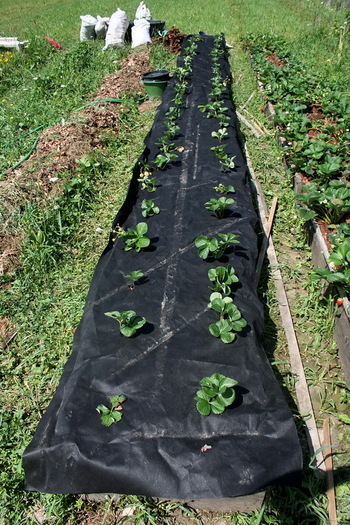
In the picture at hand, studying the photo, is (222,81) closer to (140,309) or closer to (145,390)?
(140,309)

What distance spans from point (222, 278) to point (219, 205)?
2.87 ft

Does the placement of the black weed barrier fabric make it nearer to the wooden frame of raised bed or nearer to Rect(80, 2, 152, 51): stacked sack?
the wooden frame of raised bed

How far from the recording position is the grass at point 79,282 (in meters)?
2.05

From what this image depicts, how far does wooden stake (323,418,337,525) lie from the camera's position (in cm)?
196

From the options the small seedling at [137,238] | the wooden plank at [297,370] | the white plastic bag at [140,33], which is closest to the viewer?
the wooden plank at [297,370]

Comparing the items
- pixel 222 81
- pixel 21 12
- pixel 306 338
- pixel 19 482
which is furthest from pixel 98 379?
pixel 21 12

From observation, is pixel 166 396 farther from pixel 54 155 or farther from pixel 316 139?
pixel 316 139

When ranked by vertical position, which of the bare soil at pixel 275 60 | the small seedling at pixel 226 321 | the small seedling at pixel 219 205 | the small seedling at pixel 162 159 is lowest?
the small seedling at pixel 226 321

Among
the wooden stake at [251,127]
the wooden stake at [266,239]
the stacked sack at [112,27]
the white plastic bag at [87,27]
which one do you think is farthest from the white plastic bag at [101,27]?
the wooden stake at [266,239]

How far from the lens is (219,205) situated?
3.22 m

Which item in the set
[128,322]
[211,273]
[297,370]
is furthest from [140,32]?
[297,370]

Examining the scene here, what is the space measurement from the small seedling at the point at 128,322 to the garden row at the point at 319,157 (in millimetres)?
1388

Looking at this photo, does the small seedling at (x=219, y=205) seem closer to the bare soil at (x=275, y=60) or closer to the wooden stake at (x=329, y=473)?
the wooden stake at (x=329, y=473)

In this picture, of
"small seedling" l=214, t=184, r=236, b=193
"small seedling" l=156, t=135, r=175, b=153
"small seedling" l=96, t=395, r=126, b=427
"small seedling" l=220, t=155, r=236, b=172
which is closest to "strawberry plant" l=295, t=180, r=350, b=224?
"small seedling" l=214, t=184, r=236, b=193
